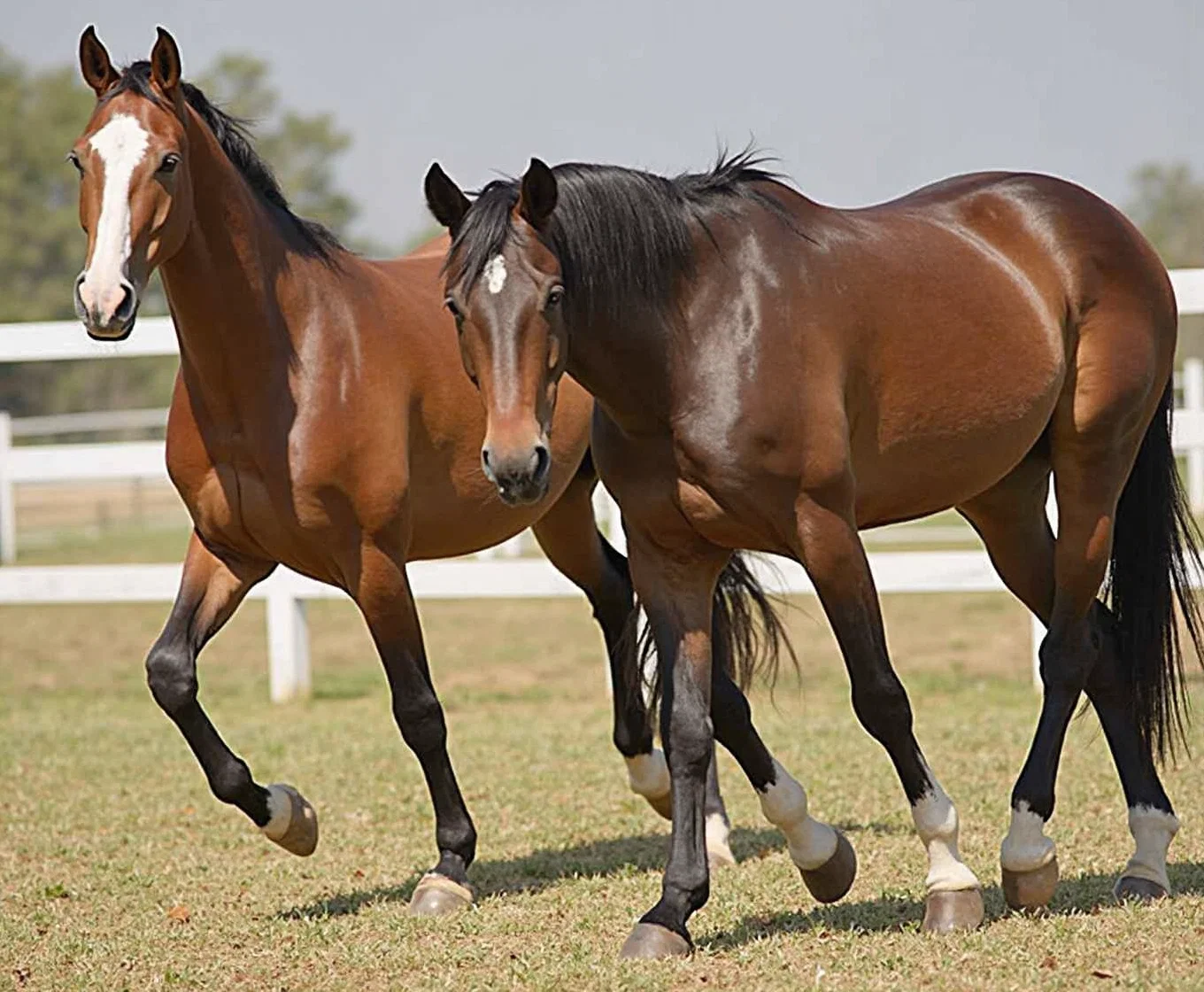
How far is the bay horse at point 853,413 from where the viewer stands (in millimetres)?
4172

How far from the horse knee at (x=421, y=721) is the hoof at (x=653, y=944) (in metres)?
1.19

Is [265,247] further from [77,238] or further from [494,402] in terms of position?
[77,238]

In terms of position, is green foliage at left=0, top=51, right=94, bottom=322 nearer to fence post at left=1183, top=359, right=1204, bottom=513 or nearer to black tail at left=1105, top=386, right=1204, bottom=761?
fence post at left=1183, top=359, right=1204, bottom=513

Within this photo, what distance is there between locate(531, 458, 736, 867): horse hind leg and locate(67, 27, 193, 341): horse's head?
1.90 m

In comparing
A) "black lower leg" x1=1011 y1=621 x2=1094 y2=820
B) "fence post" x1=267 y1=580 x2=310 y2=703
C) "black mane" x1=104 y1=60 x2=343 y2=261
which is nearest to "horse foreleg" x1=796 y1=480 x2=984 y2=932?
"black lower leg" x1=1011 y1=621 x2=1094 y2=820

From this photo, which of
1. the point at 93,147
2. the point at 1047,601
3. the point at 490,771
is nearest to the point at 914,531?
the point at 490,771

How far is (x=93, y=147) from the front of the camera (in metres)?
4.62

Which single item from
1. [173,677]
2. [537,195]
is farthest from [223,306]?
[537,195]

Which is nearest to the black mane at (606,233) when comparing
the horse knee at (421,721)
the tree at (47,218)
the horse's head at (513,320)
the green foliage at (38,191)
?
the horse's head at (513,320)

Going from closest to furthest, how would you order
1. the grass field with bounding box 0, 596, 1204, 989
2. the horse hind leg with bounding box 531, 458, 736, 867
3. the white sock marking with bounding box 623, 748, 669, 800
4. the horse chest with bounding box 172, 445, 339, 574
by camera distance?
the grass field with bounding box 0, 596, 1204, 989
the horse chest with bounding box 172, 445, 339, 574
the horse hind leg with bounding box 531, 458, 736, 867
the white sock marking with bounding box 623, 748, 669, 800

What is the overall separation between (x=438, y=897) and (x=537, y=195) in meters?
2.22

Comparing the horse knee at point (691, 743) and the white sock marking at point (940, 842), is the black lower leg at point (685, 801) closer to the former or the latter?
the horse knee at point (691, 743)

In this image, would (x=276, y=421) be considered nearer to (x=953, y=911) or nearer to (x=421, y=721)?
(x=421, y=721)

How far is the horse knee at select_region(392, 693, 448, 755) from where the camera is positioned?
529 cm
